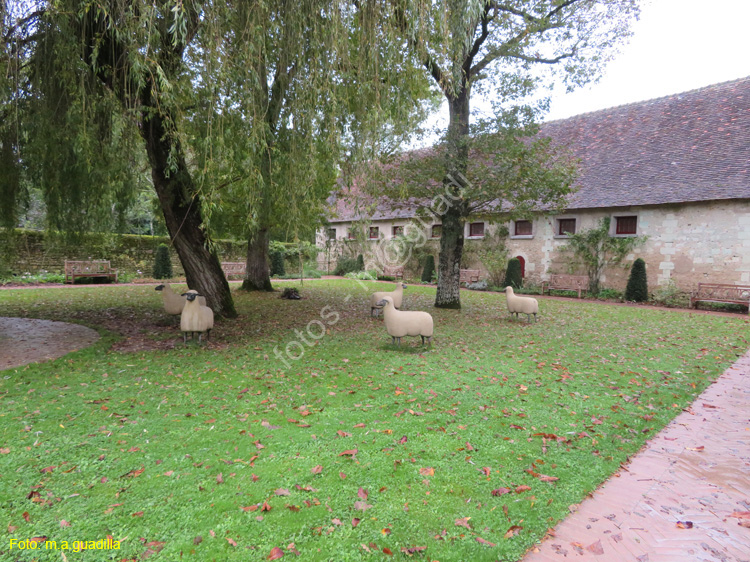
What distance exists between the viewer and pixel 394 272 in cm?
2381

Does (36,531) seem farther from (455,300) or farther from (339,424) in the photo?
(455,300)

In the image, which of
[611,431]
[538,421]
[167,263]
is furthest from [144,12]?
[167,263]

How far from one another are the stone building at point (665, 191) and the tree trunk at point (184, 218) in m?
4.54

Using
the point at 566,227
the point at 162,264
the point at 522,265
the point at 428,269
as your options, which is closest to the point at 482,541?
the point at 566,227

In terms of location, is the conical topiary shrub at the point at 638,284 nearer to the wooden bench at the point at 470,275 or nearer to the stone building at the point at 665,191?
the stone building at the point at 665,191

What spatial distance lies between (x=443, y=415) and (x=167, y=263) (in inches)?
785

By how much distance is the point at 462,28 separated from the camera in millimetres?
6023

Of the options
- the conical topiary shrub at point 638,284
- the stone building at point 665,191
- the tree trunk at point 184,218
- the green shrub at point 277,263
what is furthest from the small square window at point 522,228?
the tree trunk at point 184,218

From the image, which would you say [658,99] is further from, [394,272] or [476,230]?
[394,272]

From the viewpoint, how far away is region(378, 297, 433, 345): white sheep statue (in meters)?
6.76

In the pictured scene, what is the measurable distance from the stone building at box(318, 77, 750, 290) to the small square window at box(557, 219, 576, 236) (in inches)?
1.8

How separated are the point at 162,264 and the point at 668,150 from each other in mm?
24584

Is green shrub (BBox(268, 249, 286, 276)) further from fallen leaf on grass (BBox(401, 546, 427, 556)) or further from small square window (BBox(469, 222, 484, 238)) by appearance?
fallen leaf on grass (BBox(401, 546, 427, 556))

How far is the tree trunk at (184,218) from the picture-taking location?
7.27 m
